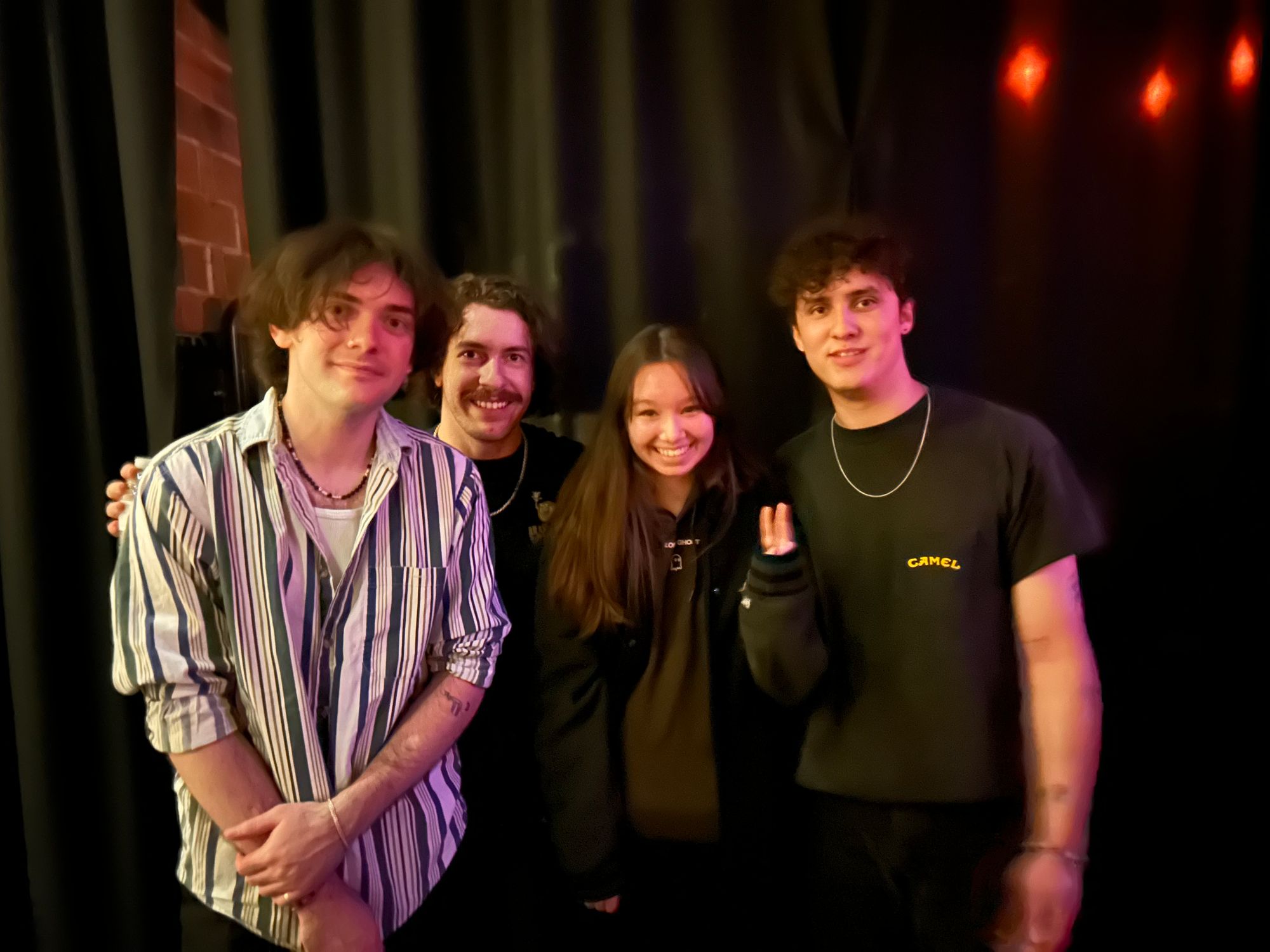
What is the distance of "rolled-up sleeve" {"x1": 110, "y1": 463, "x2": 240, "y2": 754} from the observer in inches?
38.8

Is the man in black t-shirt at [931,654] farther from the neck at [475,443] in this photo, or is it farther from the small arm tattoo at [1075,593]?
the neck at [475,443]

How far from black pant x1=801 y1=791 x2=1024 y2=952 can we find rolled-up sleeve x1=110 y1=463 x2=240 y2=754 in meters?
0.94

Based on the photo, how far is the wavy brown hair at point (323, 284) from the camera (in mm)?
1102

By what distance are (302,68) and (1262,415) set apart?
192 centimetres

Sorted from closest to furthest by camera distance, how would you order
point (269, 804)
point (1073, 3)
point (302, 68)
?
point (269, 804), point (1073, 3), point (302, 68)

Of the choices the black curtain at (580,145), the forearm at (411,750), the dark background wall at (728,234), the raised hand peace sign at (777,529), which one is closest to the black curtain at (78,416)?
the dark background wall at (728,234)

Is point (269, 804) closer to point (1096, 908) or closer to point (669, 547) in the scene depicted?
point (669, 547)

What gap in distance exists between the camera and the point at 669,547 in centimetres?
126

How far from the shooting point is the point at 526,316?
4.58 feet

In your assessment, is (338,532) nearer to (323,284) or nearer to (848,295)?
(323,284)

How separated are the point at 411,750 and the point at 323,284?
2.20 ft

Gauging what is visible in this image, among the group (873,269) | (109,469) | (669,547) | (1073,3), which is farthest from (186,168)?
(1073,3)

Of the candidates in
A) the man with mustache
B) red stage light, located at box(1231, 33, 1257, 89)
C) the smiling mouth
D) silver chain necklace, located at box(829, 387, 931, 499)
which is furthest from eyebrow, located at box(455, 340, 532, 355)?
red stage light, located at box(1231, 33, 1257, 89)

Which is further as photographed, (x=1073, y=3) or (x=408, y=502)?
(x=1073, y=3)
